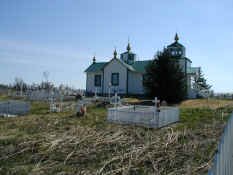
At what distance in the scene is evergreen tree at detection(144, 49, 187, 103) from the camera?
2462 cm

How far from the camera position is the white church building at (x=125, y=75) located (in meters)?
31.4

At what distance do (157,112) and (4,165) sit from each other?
24.5 feet

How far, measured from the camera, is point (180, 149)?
22.7 feet

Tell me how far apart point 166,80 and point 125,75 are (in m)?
9.13

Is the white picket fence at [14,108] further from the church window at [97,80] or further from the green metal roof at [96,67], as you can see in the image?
the green metal roof at [96,67]

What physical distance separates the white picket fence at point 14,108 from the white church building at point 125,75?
1469 centimetres

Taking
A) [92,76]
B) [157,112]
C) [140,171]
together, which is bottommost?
[140,171]

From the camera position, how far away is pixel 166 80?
2467 cm

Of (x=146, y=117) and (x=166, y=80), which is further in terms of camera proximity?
(x=166, y=80)

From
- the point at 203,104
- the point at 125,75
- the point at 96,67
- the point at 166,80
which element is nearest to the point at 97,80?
the point at 96,67

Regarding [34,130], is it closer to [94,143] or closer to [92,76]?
[94,143]

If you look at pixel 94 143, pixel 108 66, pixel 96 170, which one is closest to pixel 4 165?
pixel 96 170

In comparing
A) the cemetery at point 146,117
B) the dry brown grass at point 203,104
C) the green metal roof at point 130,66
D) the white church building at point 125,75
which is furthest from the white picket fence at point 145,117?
the green metal roof at point 130,66

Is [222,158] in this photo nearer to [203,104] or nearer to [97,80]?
[203,104]
